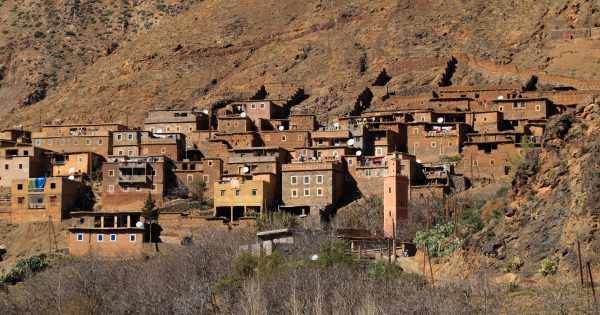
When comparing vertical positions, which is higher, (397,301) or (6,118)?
(6,118)

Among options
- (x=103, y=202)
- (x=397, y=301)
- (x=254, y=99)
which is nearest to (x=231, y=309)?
(x=397, y=301)

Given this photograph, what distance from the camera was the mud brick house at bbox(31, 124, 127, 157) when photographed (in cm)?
7031

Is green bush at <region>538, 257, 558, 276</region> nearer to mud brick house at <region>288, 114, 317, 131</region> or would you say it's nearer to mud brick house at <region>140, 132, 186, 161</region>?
mud brick house at <region>140, 132, 186, 161</region>

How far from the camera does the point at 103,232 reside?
61.6 meters

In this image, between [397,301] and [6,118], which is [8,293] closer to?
[397,301]

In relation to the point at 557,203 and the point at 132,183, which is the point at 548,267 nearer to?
the point at 557,203

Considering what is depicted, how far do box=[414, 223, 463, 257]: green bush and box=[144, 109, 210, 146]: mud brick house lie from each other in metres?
21.7

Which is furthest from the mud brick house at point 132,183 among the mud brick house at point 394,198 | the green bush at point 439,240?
the green bush at point 439,240

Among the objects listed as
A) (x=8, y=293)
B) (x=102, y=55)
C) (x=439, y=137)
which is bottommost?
(x=8, y=293)

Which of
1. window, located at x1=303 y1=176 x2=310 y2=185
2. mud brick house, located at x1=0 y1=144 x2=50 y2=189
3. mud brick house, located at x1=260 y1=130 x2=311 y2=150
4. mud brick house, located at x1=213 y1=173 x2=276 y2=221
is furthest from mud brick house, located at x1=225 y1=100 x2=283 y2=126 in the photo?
window, located at x1=303 y1=176 x2=310 y2=185

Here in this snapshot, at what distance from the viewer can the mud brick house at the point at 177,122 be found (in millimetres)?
72062

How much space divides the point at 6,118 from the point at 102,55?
16.4m

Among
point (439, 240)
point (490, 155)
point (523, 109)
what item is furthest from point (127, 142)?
point (439, 240)

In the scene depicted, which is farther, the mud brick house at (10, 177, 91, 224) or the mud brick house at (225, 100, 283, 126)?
the mud brick house at (225, 100, 283, 126)
